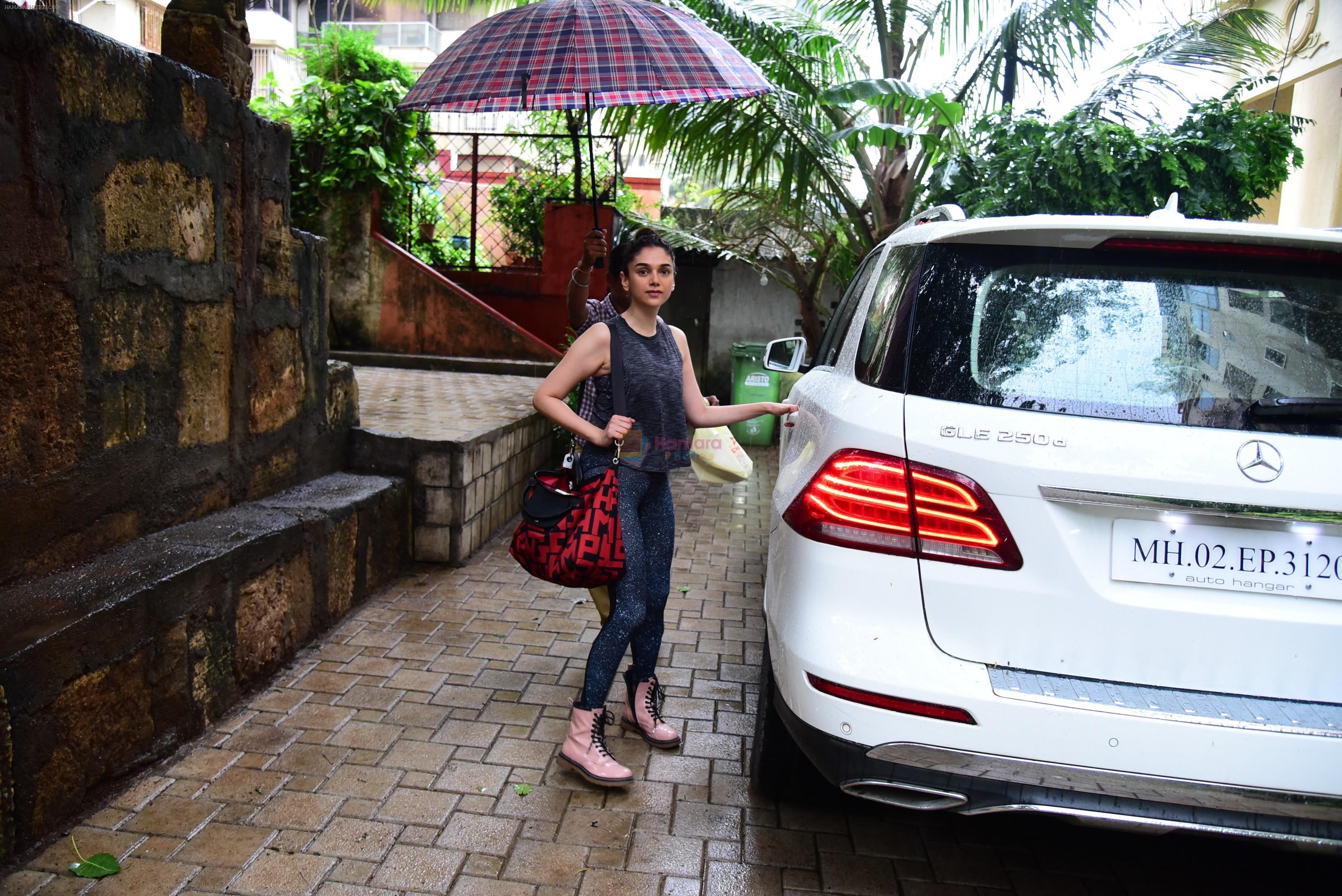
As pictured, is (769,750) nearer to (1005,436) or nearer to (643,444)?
(643,444)

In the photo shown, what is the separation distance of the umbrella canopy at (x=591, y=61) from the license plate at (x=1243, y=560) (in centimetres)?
314

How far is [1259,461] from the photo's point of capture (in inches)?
86.6

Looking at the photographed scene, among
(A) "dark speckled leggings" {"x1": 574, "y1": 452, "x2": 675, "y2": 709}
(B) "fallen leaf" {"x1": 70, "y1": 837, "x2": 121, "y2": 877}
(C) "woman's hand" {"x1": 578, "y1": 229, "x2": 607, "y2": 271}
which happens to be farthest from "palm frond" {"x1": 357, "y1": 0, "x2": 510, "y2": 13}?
(B) "fallen leaf" {"x1": 70, "y1": 837, "x2": 121, "y2": 877}

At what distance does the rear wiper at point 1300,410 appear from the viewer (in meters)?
2.26

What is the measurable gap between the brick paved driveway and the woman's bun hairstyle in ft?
5.57

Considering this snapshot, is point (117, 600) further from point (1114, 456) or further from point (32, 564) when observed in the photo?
point (1114, 456)

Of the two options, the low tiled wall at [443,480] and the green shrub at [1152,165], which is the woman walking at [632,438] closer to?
the low tiled wall at [443,480]

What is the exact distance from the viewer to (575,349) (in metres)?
3.20

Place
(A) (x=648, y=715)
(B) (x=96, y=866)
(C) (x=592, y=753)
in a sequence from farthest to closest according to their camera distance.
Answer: (A) (x=648, y=715), (C) (x=592, y=753), (B) (x=96, y=866)

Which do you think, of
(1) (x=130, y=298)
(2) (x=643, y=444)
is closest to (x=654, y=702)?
(2) (x=643, y=444)

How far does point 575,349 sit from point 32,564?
5.73ft

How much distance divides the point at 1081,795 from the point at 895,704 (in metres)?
0.46

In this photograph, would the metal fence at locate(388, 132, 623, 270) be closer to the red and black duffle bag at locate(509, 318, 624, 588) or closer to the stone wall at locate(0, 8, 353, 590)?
the stone wall at locate(0, 8, 353, 590)

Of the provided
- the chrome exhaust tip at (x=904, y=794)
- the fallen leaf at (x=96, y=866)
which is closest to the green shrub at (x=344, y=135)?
the fallen leaf at (x=96, y=866)
